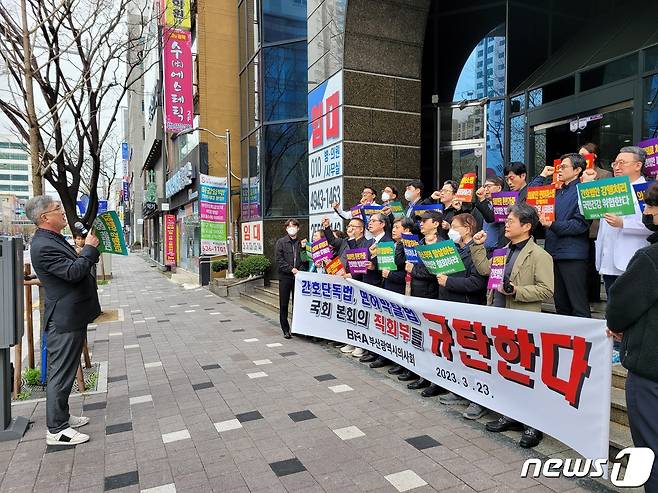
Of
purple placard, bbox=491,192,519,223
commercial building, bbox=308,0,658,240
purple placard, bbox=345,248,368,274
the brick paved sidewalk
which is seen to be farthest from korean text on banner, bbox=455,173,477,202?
commercial building, bbox=308,0,658,240

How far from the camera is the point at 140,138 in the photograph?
63.2 meters

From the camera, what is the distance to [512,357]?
3.85 metres

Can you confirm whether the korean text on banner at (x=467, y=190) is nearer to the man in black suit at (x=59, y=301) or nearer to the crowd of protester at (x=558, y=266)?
the crowd of protester at (x=558, y=266)

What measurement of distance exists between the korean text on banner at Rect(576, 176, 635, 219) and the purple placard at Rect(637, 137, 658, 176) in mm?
760

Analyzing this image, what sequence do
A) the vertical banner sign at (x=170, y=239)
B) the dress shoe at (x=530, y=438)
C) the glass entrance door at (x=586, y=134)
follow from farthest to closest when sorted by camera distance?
the vertical banner sign at (x=170, y=239) < the glass entrance door at (x=586, y=134) < the dress shoe at (x=530, y=438)

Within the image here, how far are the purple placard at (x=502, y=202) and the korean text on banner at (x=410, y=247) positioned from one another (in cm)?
98

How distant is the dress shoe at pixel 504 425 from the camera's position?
13.4 feet

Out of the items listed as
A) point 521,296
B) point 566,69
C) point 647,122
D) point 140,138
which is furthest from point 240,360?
point 140,138

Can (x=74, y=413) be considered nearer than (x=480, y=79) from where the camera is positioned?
Yes

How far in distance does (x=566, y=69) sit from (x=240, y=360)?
8404 millimetres

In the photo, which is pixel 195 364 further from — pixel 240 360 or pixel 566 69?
pixel 566 69

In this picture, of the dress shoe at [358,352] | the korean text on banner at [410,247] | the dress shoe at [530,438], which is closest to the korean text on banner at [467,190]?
the korean text on banner at [410,247]

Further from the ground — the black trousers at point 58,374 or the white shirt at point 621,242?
the white shirt at point 621,242

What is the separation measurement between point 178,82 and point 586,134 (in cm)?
1636
